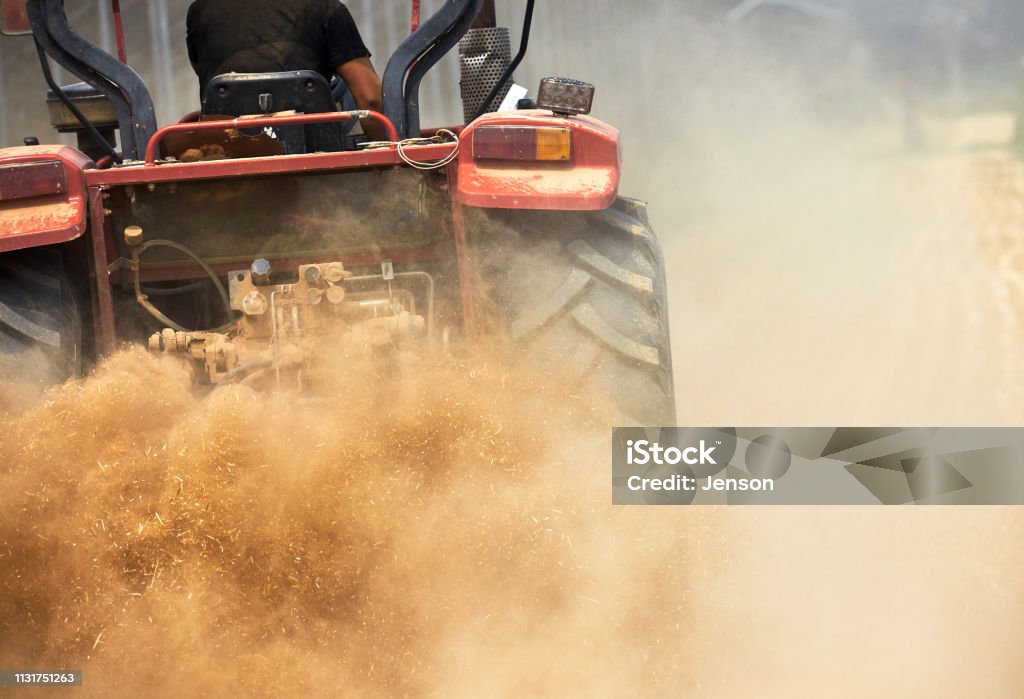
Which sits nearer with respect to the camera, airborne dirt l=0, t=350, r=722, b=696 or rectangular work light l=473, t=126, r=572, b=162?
airborne dirt l=0, t=350, r=722, b=696

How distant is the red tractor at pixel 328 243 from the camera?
152 inches

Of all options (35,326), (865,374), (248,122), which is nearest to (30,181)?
(35,326)

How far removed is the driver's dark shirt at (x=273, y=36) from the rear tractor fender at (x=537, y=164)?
3.32 feet

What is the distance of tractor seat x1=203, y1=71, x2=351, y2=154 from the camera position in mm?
4242

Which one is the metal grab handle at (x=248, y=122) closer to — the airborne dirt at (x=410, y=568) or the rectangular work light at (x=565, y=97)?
the rectangular work light at (x=565, y=97)

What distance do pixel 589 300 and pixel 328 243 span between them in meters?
0.86

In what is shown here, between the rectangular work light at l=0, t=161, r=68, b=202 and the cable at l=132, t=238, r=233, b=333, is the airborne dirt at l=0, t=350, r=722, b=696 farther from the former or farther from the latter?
the rectangular work light at l=0, t=161, r=68, b=202

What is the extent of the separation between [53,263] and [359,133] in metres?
1.51

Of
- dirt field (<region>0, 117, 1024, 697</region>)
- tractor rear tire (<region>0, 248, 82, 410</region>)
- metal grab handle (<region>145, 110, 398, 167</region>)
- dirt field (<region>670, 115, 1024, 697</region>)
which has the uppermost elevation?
metal grab handle (<region>145, 110, 398, 167</region>)

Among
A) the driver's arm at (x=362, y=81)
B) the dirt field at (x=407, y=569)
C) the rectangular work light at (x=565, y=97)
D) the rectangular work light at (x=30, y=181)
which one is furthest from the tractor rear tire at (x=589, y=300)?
the rectangular work light at (x=30, y=181)

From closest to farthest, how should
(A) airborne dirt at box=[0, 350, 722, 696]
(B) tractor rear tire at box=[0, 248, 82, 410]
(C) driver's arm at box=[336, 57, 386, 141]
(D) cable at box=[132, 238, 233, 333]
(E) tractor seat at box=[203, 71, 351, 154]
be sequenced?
(A) airborne dirt at box=[0, 350, 722, 696] → (B) tractor rear tire at box=[0, 248, 82, 410] → (D) cable at box=[132, 238, 233, 333] → (E) tractor seat at box=[203, 71, 351, 154] → (C) driver's arm at box=[336, 57, 386, 141]

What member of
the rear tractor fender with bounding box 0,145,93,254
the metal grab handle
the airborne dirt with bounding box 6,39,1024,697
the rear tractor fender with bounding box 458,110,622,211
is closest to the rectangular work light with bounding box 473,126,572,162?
the rear tractor fender with bounding box 458,110,622,211

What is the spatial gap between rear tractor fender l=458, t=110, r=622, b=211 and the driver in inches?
38.0

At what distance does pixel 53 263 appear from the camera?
4086mm
